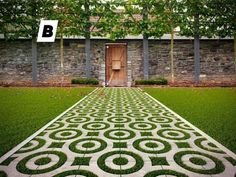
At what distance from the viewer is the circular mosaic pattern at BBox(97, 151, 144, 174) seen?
2610 mm

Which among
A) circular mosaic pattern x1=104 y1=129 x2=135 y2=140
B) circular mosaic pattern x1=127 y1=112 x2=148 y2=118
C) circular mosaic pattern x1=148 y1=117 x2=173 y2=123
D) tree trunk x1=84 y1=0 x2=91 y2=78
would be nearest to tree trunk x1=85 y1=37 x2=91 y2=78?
tree trunk x1=84 y1=0 x2=91 y2=78

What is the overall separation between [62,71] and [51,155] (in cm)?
1448

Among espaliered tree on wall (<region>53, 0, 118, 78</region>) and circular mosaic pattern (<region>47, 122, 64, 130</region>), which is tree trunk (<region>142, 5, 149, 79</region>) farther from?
circular mosaic pattern (<region>47, 122, 64, 130</region>)

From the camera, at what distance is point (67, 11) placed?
17.6 m

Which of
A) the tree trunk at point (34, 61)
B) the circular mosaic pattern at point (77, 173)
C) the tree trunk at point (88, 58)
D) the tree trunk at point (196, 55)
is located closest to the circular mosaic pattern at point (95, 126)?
the circular mosaic pattern at point (77, 173)

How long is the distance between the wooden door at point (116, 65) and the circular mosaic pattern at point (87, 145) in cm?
1479

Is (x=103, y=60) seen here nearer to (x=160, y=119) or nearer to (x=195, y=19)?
(x=195, y=19)

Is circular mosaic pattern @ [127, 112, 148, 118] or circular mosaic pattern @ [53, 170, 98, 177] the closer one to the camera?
circular mosaic pattern @ [53, 170, 98, 177]

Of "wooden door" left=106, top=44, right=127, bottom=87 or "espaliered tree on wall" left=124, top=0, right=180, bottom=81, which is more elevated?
"espaliered tree on wall" left=124, top=0, right=180, bottom=81

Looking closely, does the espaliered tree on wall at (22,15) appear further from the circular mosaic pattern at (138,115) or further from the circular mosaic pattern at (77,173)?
the circular mosaic pattern at (77,173)

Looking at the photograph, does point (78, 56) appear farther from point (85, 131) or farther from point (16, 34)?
point (85, 131)

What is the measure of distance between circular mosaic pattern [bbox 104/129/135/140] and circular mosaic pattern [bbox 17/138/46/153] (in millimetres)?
984

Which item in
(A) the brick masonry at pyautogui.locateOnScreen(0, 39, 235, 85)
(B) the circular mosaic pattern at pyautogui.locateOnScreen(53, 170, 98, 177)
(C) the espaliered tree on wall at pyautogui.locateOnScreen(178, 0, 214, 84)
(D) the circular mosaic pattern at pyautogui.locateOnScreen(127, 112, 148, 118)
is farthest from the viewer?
(A) the brick masonry at pyautogui.locateOnScreen(0, 39, 235, 85)

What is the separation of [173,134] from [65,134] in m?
1.75
